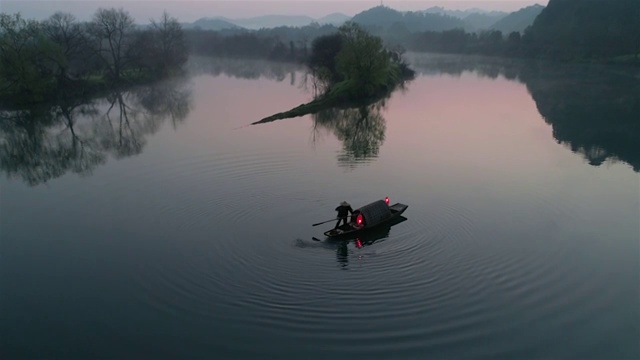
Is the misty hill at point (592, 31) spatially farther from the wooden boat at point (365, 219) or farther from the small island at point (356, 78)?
the wooden boat at point (365, 219)

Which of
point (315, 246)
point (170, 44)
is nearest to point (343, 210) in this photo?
point (315, 246)

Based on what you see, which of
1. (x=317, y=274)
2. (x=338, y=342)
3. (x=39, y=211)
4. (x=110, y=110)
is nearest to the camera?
(x=338, y=342)

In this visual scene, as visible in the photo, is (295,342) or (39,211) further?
(39,211)

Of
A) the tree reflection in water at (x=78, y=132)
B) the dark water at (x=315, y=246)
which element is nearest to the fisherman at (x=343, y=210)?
the dark water at (x=315, y=246)

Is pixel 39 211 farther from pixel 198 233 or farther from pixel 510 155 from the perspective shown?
pixel 510 155

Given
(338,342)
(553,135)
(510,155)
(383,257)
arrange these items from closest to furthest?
(338,342) < (383,257) < (510,155) < (553,135)

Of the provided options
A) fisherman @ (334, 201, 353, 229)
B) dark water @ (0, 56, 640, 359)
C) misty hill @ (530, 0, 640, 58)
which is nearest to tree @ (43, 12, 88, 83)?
dark water @ (0, 56, 640, 359)

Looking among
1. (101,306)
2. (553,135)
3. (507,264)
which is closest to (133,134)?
(101,306)
